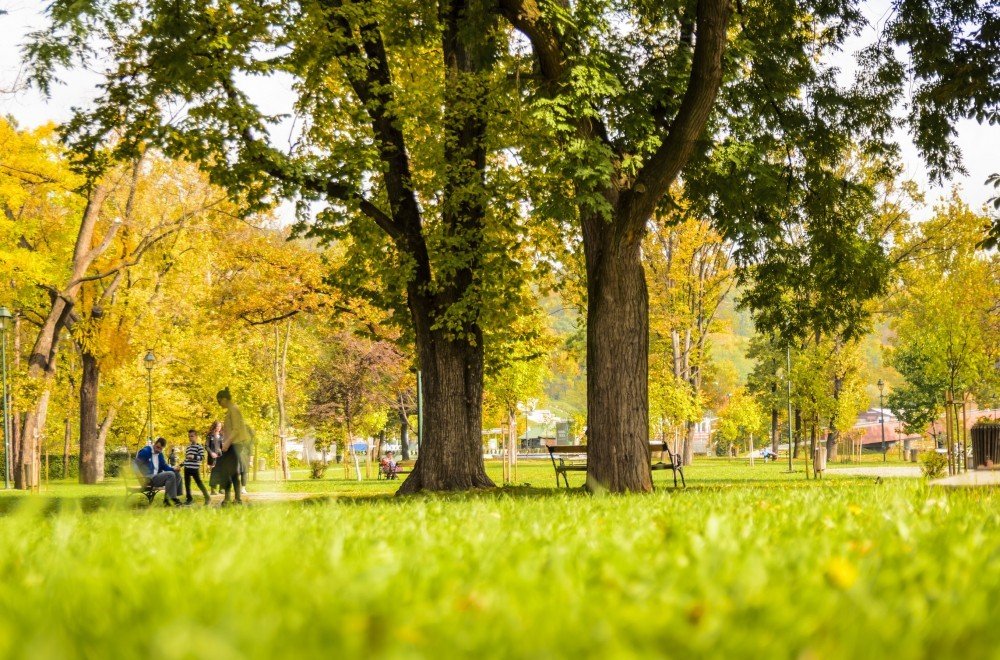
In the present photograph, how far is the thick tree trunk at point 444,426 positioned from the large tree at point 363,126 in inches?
1.0

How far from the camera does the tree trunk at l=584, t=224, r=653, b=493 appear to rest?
14570 millimetres

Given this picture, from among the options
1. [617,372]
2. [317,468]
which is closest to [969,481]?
[617,372]

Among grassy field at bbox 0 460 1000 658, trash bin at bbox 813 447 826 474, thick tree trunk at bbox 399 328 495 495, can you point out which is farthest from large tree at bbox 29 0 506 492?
trash bin at bbox 813 447 826 474

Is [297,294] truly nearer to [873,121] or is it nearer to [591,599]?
[873,121]

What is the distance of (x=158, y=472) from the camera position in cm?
2344

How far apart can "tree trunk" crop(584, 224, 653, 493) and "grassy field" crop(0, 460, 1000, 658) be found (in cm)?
957

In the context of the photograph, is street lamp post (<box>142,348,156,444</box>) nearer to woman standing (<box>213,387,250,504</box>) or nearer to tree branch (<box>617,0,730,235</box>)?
woman standing (<box>213,387,250,504</box>)

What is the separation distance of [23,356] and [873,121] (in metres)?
41.1

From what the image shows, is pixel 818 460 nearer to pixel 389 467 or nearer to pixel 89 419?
pixel 389 467

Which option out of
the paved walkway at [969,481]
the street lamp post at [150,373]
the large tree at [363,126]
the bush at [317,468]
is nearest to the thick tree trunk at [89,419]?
the street lamp post at [150,373]

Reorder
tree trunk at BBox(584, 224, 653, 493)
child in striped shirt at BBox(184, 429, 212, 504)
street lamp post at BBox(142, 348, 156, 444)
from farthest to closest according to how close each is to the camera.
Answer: street lamp post at BBox(142, 348, 156, 444) < child in striped shirt at BBox(184, 429, 212, 504) < tree trunk at BBox(584, 224, 653, 493)

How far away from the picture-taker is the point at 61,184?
29453 millimetres

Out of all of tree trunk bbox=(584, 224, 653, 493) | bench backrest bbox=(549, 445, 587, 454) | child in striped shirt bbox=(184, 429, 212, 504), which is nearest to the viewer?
tree trunk bbox=(584, 224, 653, 493)

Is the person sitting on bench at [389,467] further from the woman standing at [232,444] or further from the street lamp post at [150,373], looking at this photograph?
the woman standing at [232,444]
